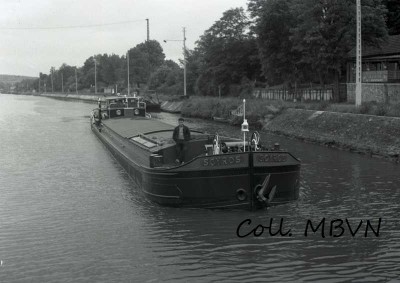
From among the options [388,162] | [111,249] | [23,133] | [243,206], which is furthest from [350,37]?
[111,249]

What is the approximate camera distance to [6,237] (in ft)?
41.6

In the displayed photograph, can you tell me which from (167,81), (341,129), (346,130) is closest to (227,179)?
(346,130)

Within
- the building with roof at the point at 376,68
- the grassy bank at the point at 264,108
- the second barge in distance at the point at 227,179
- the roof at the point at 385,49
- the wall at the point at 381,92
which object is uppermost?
the roof at the point at 385,49

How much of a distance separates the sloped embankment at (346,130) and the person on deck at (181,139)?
11.0 meters

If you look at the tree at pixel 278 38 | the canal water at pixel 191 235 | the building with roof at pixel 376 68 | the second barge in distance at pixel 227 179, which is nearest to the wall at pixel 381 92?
the building with roof at pixel 376 68

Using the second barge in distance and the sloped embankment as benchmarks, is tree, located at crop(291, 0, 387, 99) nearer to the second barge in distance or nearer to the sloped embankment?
the sloped embankment

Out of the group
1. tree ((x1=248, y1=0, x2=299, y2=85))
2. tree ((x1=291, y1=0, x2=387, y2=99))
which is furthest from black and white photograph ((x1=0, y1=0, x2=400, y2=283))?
tree ((x1=248, y1=0, x2=299, y2=85))

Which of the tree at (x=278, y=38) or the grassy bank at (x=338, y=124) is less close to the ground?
the tree at (x=278, y=38)

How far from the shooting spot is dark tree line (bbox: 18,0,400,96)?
39781 mm

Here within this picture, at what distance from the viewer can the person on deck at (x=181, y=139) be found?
16.5 meters

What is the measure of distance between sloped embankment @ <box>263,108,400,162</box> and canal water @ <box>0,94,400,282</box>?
401 centimetres

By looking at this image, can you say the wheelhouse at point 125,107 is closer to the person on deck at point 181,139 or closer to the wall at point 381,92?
the wall at point 381,92

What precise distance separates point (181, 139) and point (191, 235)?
4.79 m

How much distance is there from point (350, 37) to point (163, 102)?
44602 millimetres
